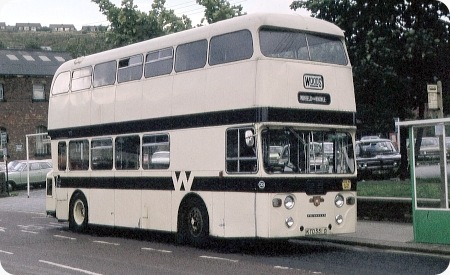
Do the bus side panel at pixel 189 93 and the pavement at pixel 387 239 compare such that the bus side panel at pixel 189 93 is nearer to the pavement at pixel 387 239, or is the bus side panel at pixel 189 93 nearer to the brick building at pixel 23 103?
the pavement at pixel 387 239

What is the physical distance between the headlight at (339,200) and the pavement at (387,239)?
1043 mm

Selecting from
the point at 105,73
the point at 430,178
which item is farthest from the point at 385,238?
the point at 105,73

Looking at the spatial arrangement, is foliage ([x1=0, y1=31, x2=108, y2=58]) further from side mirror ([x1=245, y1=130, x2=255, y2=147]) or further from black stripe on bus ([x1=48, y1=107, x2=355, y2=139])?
side mirror ([x1=245, y1=130, x2=255, y2=147])

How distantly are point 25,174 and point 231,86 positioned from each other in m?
34.8

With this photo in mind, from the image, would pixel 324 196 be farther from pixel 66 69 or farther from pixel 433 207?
pixel 66 69

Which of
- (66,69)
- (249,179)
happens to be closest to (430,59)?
(66,69)

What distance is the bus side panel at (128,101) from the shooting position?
18.9 metres

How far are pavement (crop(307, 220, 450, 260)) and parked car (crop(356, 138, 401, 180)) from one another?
17.8 metres

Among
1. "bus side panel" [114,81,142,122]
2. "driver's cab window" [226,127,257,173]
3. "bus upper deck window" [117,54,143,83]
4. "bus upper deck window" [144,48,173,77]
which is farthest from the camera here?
"bus upper deck window" [117,54,143,83]

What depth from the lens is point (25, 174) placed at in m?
48.2

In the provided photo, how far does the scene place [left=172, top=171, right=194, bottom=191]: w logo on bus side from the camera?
1706 centimetres

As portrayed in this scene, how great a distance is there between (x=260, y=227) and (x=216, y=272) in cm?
229

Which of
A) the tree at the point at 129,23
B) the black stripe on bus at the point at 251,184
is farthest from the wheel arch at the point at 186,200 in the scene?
the tree at the point at 129,23

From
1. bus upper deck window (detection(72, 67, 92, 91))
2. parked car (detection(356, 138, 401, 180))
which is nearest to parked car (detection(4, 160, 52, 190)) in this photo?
parked car (detection(356, 138, 401, 180))
